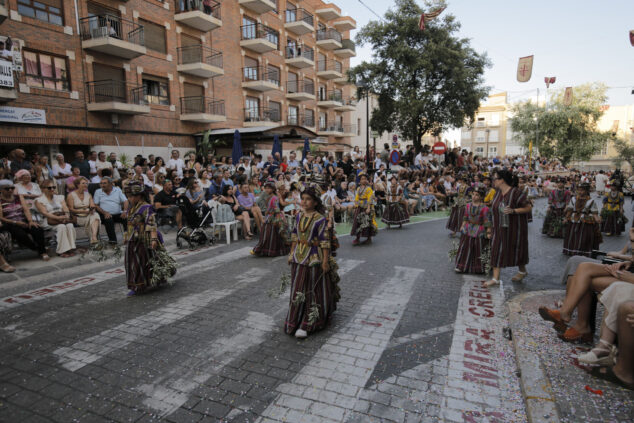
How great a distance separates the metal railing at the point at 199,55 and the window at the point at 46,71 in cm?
688

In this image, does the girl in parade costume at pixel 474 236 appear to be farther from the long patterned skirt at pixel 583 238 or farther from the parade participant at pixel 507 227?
the long patterned skirt at pixel 583 238

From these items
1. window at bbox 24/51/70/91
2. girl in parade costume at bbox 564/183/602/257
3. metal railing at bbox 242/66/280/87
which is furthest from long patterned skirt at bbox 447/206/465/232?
metal railing at bbox 242/66/280/87

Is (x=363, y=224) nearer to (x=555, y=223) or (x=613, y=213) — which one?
(x=555, y=223)

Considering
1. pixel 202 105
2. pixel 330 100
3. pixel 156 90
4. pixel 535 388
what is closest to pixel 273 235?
pixel 535 388

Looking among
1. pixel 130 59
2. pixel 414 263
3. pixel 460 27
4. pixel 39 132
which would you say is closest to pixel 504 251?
pixel 414 263

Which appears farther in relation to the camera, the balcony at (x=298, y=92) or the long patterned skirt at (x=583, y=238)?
the balcony at (x=298, y=92)

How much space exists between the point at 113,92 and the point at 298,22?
62.5 feet

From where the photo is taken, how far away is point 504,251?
6.21 metres

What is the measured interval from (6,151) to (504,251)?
18.3m

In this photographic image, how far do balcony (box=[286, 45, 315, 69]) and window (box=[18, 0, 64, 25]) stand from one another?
18.5 m

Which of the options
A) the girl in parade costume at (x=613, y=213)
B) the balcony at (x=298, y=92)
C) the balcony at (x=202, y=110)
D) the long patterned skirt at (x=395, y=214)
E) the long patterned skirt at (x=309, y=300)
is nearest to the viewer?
the long patterned skirt at (x=309, y=300)

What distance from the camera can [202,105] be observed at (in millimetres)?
23109

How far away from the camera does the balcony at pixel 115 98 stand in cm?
1706

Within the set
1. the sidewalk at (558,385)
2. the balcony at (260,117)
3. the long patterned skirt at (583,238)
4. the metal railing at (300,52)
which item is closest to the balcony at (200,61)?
the balcony at (260,117)
